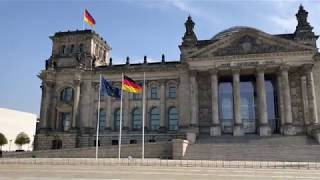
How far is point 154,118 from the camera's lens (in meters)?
58.2

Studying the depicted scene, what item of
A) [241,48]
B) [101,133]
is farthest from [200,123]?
[101,133]

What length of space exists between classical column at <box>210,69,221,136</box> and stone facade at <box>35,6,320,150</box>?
15cm

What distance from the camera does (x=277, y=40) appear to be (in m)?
50.6

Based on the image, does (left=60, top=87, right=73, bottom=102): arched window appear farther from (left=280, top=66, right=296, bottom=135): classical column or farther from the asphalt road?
the asphalt road

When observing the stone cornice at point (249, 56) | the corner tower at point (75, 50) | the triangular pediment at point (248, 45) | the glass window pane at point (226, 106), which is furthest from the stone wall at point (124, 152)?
the corner tower at point (75, 50)

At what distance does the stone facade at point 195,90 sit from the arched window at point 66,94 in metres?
0.19

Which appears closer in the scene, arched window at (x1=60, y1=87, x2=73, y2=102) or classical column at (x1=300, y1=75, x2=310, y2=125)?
classical column at (x1=300, y1=75, x2=310, y2=125)

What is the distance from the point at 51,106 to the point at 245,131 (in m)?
35.6

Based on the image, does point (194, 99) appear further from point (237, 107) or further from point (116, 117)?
point (116, 117)

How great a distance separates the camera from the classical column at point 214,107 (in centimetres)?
4981

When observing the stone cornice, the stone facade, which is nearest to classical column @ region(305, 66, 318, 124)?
the stone facade

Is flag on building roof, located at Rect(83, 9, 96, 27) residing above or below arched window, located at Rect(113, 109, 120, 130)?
above

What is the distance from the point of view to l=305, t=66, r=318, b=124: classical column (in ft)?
156

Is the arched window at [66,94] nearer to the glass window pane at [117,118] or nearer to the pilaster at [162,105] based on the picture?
the glass window pane at [117,118]
